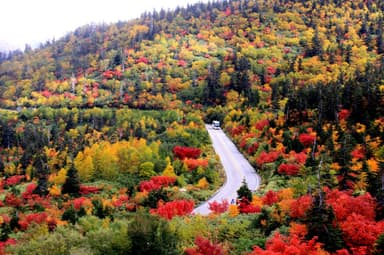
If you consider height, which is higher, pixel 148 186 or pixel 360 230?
pixel 360 230

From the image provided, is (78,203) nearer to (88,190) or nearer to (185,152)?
(88,190)

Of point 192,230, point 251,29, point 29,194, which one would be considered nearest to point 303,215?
point 192,230

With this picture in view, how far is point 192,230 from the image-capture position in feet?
98.1

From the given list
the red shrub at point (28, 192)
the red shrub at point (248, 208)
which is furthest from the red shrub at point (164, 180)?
the red shrub at point (28, 192)

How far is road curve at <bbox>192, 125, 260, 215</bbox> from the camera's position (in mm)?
49406

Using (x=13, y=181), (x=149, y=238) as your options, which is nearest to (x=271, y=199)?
(x=149, y=238)

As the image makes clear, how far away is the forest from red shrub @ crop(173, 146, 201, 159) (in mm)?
188

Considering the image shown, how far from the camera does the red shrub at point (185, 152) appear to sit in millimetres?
65562

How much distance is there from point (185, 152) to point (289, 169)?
21.1 meters

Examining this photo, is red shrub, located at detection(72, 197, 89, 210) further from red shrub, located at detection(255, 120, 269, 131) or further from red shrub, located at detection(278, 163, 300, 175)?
red shrub, located at detection(255, 120, 269, 131)

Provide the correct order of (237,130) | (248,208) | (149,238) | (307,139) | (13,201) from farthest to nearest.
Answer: (237,130)
(307,139)
(13,201)
(248,208)
(149,238)

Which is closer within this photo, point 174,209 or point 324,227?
point 324,227

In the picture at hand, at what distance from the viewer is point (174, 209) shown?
128ft

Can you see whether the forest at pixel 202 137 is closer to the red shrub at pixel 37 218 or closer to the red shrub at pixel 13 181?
the red shrub at pixel 37 218
